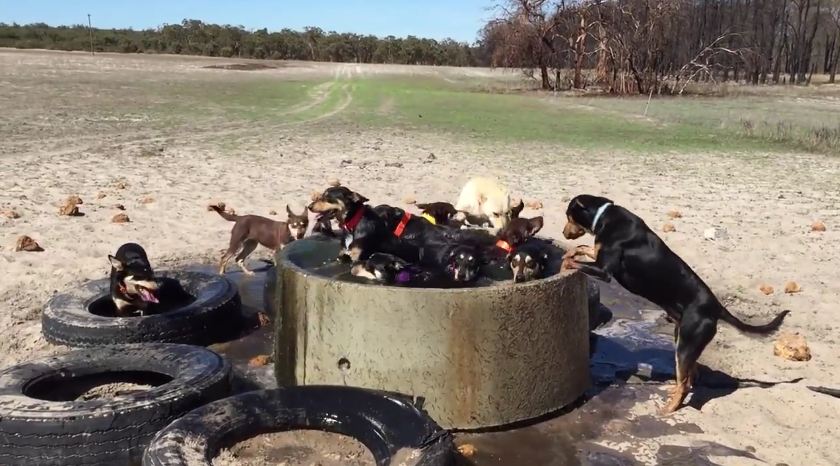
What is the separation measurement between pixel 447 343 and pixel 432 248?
1592 millimetres

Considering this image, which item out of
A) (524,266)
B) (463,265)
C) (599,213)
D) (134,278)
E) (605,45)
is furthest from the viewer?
(605,45)

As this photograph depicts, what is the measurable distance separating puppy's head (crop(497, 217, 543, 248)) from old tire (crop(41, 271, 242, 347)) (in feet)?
8.28

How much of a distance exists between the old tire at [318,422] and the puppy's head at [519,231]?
2644mm

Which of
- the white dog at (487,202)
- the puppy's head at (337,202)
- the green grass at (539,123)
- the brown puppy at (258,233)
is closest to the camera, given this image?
the puppy's head at (337,202)

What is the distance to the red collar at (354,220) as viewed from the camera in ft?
22.2

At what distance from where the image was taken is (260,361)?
6621 mm

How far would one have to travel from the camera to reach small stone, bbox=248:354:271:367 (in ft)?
21.6

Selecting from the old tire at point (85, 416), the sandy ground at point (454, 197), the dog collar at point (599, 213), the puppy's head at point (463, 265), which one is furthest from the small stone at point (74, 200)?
the dog collar at point (599, 213)

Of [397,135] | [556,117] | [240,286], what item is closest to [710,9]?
[556,117]

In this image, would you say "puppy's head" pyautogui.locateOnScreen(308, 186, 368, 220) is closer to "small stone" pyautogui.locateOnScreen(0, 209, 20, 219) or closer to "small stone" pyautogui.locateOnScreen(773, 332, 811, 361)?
"small stone" pyautogui.locateOnScreen(773, 332, 811, 361)

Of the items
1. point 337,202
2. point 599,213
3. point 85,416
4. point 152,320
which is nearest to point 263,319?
point 152,320

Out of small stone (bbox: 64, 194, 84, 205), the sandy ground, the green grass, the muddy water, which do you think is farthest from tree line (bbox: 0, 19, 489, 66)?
the muddy water

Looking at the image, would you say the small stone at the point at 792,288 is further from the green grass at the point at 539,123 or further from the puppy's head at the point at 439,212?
the green grass at the point at 539,123

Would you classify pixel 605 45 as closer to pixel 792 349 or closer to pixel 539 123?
→ pixel 539 123
